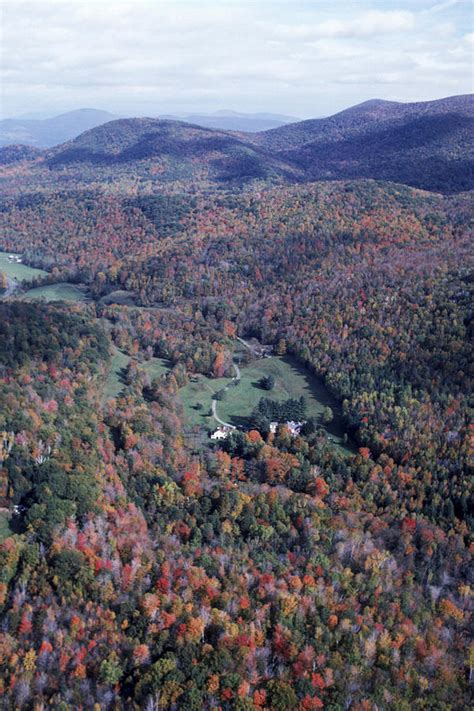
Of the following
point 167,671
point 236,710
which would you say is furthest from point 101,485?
point 236,710

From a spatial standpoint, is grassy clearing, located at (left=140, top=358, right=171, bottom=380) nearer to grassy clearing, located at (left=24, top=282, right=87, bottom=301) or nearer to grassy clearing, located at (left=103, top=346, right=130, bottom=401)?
grassy clearing, located at (left=103, top=346, right=130, bottom=401)

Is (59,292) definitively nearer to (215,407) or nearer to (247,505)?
(215,407)

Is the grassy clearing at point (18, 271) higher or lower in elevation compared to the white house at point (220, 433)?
higher

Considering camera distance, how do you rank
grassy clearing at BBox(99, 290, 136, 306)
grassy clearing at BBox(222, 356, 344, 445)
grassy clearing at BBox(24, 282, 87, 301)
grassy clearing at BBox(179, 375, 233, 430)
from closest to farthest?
Answer: 1. grassy clearing at BBox(179, 375, 233, 430)
2. grassy clearing at BBox(222, 356, 344, 445)
3. grassy clearing at BBox(99, 290, 136, 306)
4. grassy clearing at BBox(24, 282, 87, 301)

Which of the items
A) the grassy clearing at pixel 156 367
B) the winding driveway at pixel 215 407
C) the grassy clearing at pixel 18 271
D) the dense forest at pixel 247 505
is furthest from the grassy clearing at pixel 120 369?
the grassy clearing at pixel 18 271

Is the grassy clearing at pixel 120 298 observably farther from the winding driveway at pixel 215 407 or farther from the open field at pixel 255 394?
the open field at pixel 255 394

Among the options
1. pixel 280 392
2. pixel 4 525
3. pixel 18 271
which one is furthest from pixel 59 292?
pixel 4 525

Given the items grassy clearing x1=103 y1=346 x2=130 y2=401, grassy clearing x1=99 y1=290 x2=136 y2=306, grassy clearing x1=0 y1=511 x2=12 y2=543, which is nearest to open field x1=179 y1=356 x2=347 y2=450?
grassy clearing x1=103 y1=346 x2=130 y2=401
